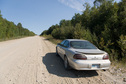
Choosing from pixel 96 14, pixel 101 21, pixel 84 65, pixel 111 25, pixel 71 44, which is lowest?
pixel 84 65

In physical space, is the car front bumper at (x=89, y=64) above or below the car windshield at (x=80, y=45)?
below

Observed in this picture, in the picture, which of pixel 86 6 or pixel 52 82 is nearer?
pixel 52 82

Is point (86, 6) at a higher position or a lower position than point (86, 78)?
higher

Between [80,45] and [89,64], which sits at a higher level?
[80,45]

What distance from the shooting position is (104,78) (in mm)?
3547

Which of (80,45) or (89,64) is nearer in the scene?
(89,64)

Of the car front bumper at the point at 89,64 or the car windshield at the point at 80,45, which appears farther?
the car windshield at the point at 80,45

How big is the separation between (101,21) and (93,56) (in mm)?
8050

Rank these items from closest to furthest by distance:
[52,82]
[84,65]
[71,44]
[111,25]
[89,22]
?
[52,82] → [84,65] → [71,44] → [111,25] → [89,22]

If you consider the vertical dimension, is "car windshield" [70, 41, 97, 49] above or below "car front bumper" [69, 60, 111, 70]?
above

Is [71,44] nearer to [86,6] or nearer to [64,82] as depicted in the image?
[64,82]

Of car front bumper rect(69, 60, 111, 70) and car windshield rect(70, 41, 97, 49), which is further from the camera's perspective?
car windshield rect(70, 41, 97, 49)

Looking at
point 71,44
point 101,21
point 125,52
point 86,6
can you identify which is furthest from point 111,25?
point 86,6

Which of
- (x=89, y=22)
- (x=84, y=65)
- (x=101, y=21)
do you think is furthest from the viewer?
(x=89, y=22)
